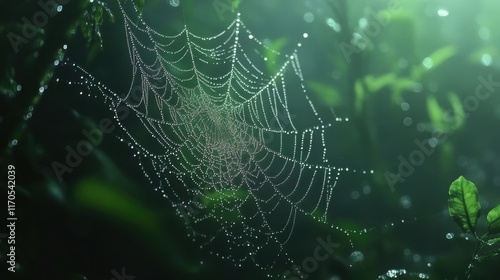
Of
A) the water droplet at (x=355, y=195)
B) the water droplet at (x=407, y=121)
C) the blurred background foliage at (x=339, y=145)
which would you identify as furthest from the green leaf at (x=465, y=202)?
the water droplet at (x=407, y=121)

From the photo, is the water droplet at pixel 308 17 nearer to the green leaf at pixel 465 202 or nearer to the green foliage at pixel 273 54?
the green foliage at pixel 273 54

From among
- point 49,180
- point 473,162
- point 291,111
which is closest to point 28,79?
point 49,180

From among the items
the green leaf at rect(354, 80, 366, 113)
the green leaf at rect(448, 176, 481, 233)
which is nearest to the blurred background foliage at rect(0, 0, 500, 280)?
the green leaf at rect(354, 80, 366, 113)

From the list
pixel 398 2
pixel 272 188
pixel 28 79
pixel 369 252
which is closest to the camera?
pixel 28 79

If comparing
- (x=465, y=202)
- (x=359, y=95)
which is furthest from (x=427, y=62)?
(x=465, y=202)

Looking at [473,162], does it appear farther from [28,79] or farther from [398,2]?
[28,79]
